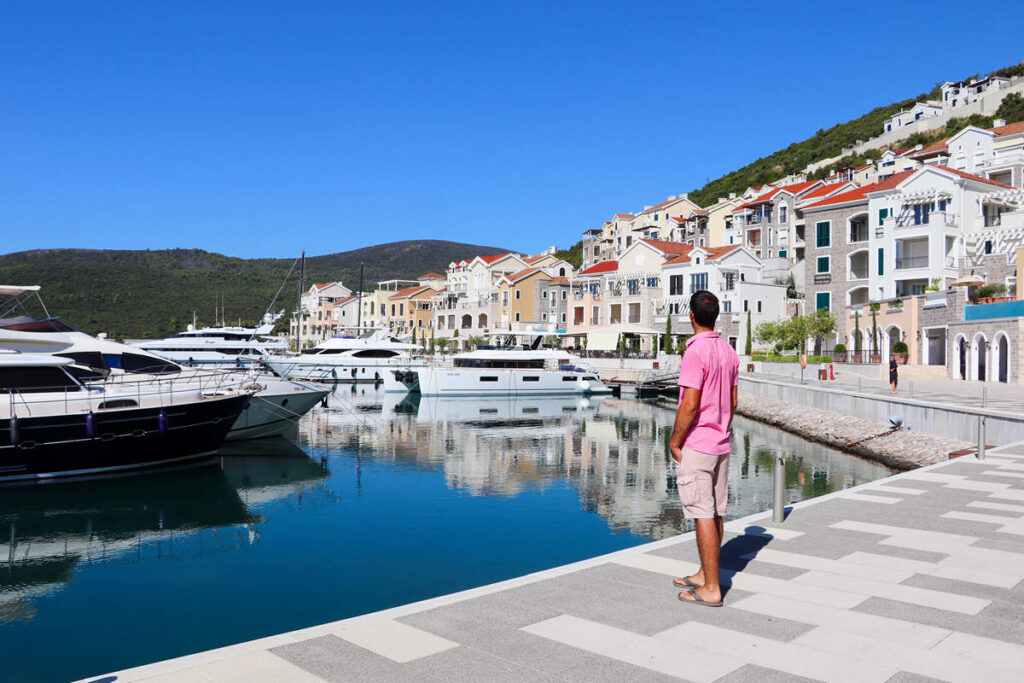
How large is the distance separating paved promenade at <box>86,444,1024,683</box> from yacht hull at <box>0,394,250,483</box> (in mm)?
16312

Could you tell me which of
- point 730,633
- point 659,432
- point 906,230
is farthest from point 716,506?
point 906,230

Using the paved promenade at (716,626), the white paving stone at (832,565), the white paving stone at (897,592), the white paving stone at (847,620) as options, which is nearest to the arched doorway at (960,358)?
the paved promenade at (716,626)

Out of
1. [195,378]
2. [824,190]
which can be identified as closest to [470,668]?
[195,378]

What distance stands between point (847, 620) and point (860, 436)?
22592mm

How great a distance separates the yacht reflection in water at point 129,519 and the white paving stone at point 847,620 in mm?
9656

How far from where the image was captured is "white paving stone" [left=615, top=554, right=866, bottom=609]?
646cm

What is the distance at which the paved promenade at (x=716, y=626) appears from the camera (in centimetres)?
500

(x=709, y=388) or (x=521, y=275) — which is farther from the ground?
(x=521, y=275)

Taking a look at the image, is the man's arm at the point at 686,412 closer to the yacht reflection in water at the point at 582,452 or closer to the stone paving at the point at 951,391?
the yacht reflection in water at the point at 582,452

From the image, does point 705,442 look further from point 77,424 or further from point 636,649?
point 77,424

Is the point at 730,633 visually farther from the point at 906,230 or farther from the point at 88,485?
the point at 906,230

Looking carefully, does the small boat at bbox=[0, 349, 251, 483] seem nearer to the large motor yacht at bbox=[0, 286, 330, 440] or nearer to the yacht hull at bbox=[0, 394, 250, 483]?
the yacht hull at bbox=[0, 394, 250, 483]

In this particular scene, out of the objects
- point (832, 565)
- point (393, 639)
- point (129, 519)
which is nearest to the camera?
point (393, 639)

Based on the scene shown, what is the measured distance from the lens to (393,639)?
5629mm
